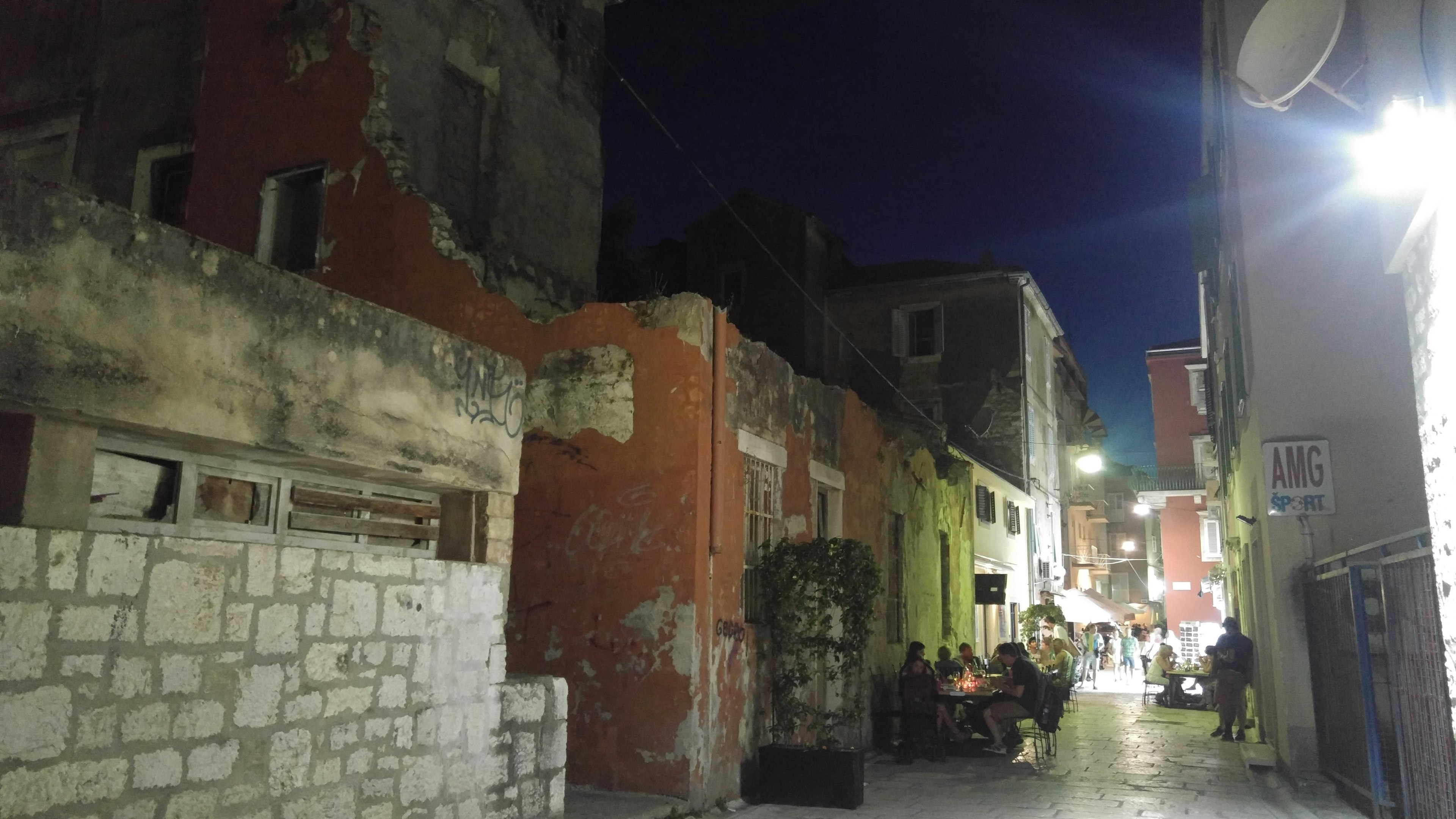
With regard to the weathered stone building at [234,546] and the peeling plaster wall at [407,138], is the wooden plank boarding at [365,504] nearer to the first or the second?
the weathered stone building at [234,546]

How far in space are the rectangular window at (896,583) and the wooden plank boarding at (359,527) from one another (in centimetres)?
872

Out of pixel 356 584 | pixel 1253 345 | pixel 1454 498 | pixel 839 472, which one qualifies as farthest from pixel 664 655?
pixel 1253 345

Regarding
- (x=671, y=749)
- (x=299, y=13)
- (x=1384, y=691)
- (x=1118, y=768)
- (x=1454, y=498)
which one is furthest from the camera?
(x=1118, y=768)

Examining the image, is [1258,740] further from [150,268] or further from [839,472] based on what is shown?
[150,268]

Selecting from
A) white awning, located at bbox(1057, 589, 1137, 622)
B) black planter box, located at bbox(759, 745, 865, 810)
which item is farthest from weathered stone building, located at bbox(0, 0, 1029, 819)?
white awning, located at bbox(1057, 589, 1137, 622)

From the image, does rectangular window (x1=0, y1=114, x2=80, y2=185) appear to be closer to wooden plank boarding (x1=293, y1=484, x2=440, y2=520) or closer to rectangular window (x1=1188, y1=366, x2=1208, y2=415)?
wooden plank boarding (x1=293, y1=484, x2=440, y2=520)

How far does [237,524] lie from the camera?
16.6 feet

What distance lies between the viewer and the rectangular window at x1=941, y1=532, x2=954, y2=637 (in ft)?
55.8

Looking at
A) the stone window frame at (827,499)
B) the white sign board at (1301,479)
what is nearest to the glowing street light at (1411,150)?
the white sign board at (1301,479)

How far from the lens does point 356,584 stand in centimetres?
537

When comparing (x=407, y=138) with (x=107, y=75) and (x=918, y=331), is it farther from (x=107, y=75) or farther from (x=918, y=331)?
(x=918, y=331)

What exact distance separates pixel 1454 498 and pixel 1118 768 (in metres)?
9.04

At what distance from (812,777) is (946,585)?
8.78 metres

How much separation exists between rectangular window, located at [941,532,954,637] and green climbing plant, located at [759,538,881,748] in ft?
24.0
